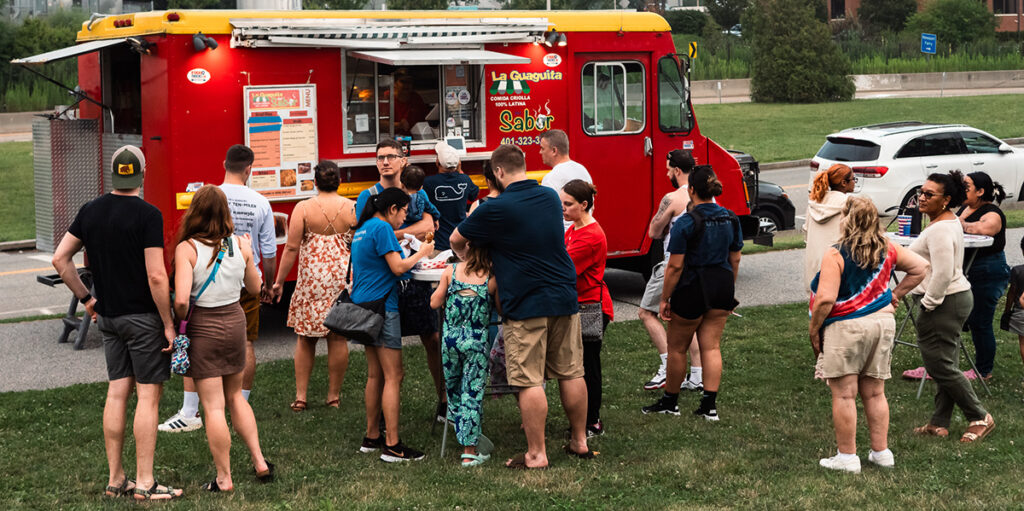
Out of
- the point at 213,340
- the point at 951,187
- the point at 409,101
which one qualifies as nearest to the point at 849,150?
the point at 409,101

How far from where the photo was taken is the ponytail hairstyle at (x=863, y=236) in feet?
21.3

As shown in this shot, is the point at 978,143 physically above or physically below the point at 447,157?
above

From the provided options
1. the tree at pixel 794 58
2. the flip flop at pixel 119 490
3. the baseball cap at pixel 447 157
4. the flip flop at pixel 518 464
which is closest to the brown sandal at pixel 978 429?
the flip flop at pixel 518 464

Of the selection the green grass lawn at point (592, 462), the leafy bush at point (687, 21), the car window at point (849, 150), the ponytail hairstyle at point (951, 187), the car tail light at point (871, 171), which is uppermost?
the leafy bush at point (687, 21)

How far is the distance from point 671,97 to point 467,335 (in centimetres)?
665

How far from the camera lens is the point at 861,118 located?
33469 mm

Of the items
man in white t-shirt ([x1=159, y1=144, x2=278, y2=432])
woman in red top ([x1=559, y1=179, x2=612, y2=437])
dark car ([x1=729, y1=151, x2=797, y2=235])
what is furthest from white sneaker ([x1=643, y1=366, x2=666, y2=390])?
dark car ([x1=729, y1=151, x2=797, y2=235])

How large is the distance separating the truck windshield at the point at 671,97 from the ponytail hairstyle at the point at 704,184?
5.08m

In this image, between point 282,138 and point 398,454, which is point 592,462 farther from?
point 282,138

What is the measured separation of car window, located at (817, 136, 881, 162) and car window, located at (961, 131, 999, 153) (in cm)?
203

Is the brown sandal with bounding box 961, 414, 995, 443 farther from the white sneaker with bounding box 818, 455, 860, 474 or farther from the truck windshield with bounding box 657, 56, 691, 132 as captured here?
the truck windshield with bounding box 657, 56, 691, 132

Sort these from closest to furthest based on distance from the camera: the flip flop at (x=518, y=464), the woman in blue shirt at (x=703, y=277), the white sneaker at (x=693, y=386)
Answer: the flip flop at (x=518, y=464) → the woman in blue shirt at (x=703, y=277) → the white sneaker at (x=693, y=386)

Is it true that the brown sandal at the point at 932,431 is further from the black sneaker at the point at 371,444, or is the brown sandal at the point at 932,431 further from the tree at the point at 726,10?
the tree at the point at 726,10

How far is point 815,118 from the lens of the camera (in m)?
34.2
